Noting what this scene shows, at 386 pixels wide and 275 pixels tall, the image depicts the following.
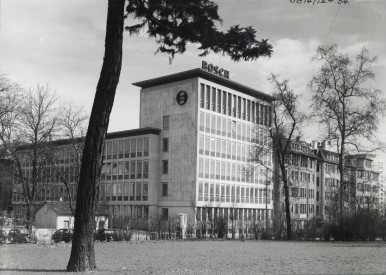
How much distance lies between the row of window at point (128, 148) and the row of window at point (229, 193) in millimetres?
10273

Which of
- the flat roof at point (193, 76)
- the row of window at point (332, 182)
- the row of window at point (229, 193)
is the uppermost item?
the flat roof at point (193, 76)

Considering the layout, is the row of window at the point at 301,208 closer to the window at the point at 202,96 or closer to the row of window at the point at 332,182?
the row of window at the point at 332,182

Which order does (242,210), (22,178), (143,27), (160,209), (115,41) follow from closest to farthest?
(115,41) → (143,27) → (22,178) → (160,209) → (242,210)

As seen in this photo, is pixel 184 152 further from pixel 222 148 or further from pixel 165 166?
pixel 222 148

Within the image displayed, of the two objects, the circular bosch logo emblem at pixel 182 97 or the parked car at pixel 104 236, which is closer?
the parked car at pixel 104 236

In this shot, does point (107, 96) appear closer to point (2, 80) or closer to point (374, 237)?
point (2, 80)

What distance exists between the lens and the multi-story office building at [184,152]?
6912 cm

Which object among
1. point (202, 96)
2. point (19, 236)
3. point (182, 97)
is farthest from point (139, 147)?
point (19, 236)

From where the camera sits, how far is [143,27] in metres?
14.8

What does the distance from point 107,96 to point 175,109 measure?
58658mm

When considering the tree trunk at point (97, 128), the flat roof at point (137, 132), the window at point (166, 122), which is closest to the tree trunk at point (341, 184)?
the tree trunk at point (97, 128)

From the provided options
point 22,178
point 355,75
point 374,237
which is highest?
point 355,75

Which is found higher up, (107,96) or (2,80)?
(2,80)

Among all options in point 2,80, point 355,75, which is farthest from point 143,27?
point 355,75
